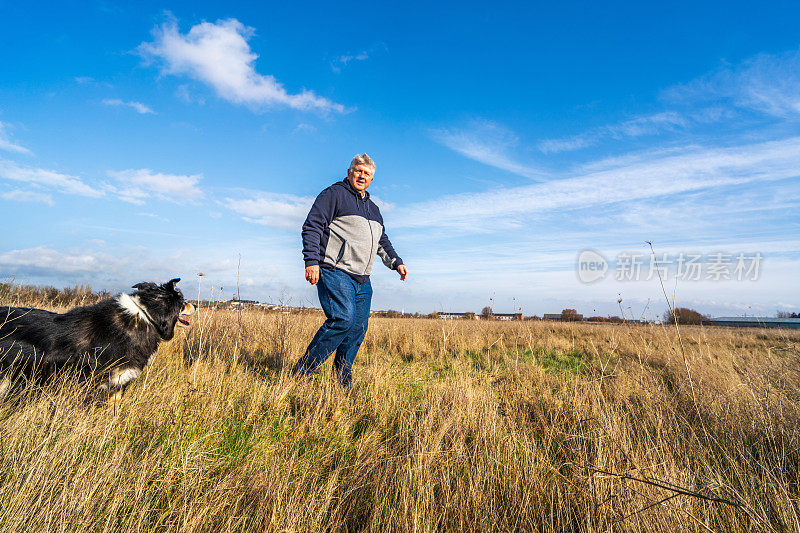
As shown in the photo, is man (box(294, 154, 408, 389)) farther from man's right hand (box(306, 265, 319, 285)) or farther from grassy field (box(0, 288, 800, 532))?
grassy field (box(0, 288, 800, 532))

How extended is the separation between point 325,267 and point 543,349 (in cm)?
626

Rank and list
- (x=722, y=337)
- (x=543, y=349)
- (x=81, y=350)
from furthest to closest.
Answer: (x=722, y=337) → (x=543, y=349) → (x=81, y=350)

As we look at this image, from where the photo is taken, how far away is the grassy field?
1.67 metres

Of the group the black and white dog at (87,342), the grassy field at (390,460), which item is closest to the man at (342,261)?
the grassy field at (390,460)

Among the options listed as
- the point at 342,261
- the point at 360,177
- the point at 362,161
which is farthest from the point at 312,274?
the point at 362,161

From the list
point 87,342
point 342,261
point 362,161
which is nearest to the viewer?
point 87,342

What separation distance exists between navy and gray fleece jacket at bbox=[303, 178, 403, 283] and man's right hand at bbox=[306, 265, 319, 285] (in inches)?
2.9

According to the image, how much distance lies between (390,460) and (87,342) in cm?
304

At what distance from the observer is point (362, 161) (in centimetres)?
416

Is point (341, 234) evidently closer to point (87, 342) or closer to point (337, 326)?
point (337, 326)

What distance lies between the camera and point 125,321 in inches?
140

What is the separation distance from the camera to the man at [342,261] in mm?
3721

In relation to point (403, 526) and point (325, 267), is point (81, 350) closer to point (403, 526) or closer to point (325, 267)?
point (325, 267)

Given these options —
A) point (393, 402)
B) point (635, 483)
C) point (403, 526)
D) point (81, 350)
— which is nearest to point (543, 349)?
point (393, 402)
